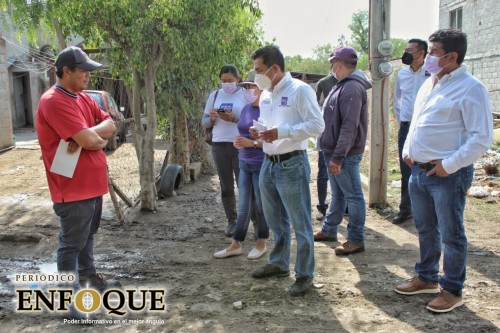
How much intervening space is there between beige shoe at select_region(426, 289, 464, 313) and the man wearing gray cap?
1329mm

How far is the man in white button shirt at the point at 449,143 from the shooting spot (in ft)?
10.7

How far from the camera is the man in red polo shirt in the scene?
3303 mm

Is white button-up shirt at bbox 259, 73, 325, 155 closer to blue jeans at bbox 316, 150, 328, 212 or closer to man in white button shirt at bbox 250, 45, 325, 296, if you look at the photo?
man in white button shirt at bbox 250, 45, 325, 296

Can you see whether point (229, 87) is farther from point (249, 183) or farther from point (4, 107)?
point (4, 107)

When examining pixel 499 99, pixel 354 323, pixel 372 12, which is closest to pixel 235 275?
pixel 354 323

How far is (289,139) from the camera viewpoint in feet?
12.2

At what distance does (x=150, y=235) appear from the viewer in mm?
5645

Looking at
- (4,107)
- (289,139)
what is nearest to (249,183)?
(289,139)

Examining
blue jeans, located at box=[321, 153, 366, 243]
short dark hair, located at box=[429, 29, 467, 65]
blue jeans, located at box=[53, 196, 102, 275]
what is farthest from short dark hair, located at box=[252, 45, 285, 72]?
blue jeans, located at box=[53, 196, 102, 275]

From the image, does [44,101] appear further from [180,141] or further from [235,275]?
[180,141]

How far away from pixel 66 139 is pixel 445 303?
2955 mm

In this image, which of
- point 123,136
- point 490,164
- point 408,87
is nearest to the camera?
point 408,87

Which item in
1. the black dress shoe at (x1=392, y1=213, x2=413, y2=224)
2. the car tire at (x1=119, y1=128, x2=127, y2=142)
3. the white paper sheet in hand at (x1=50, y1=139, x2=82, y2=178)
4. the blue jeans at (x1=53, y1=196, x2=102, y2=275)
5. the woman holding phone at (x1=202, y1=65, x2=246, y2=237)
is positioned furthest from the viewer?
the car tire at (x1=119, y1=128, x2=127, y2=142)

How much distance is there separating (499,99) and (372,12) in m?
9.91
